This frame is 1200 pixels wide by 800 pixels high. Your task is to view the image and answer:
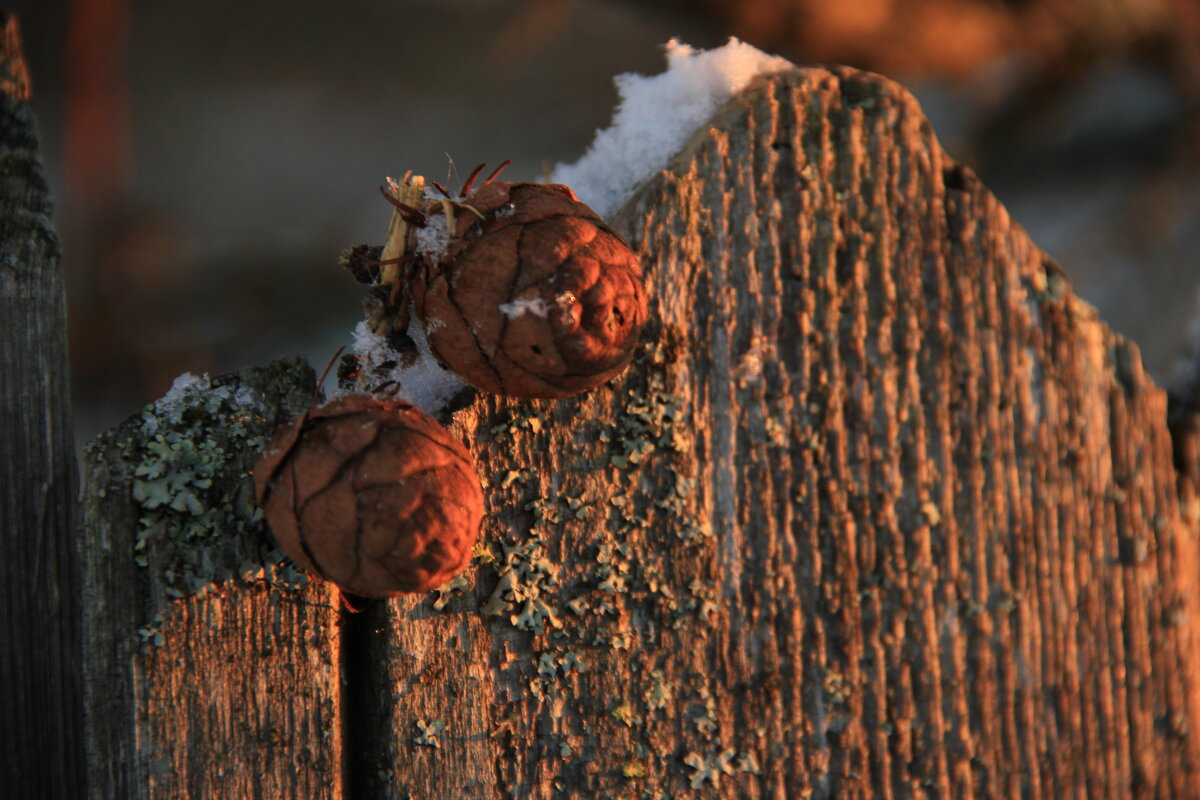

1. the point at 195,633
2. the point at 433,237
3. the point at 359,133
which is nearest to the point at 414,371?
the point at 433,237

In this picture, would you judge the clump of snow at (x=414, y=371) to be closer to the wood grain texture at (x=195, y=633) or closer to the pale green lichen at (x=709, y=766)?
the wood grain texture at (x=195, y=633)

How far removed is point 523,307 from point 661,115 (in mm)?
287

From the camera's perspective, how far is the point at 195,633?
2.03 feet

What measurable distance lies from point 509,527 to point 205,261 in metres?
1.38

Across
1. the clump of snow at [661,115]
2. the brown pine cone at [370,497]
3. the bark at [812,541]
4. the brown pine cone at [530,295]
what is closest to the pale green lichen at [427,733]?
the bark at [812,541]

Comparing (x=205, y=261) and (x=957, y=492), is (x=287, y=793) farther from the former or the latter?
(x=205, y=261)

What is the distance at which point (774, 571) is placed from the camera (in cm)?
70

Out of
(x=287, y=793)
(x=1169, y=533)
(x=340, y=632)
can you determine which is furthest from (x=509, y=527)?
(x=1169, y=533)

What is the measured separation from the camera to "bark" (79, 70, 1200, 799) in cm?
66

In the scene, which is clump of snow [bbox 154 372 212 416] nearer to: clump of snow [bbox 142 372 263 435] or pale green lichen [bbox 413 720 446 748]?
clump of snow [bbox 142 372 263 435]

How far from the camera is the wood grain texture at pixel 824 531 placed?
67cm

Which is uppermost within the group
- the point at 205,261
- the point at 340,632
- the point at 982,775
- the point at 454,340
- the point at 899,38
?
the point at 899,38

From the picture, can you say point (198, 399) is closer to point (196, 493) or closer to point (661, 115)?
point (196, 493)

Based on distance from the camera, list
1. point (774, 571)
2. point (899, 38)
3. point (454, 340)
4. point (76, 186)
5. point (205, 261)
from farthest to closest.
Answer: point (205, 261) < point (76, 186) < point (899, 38) < point (774, 571) < point (454, 340)
